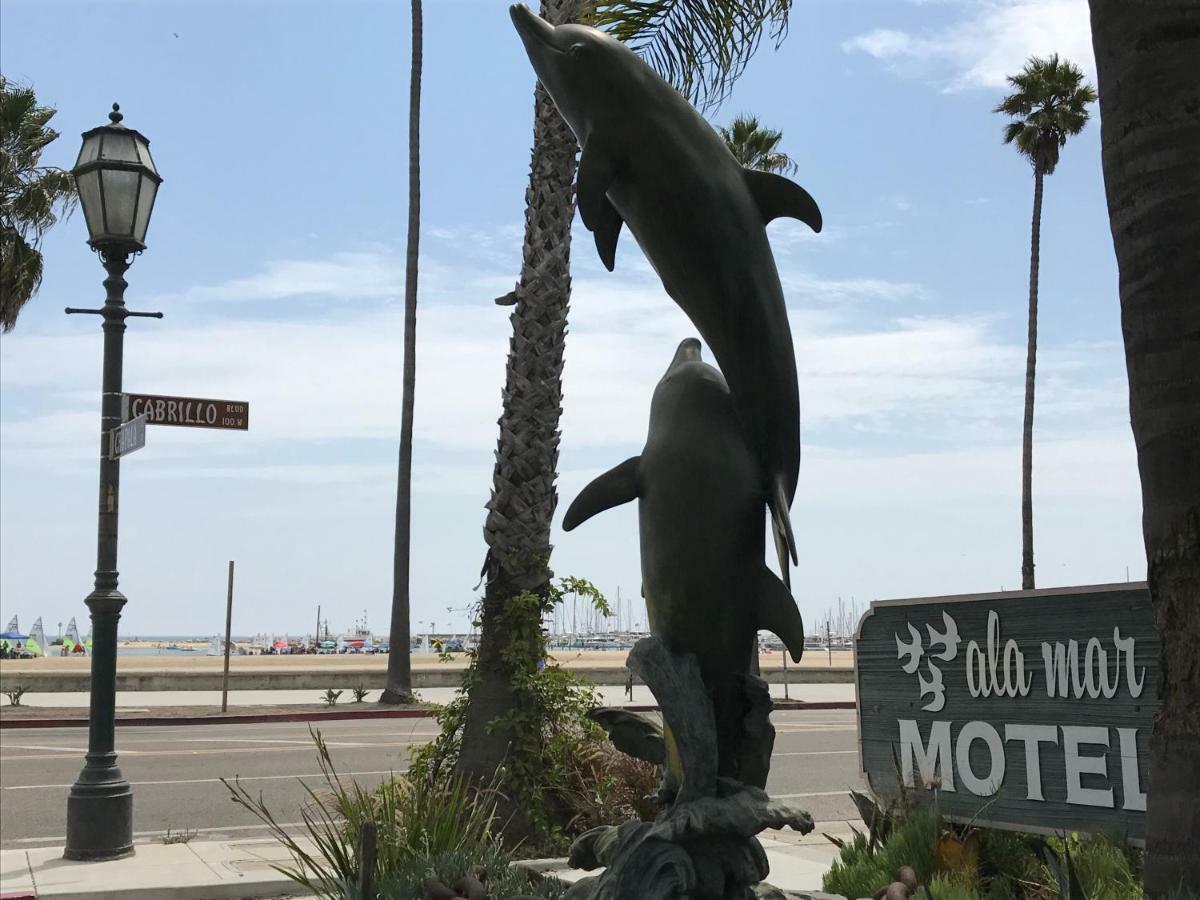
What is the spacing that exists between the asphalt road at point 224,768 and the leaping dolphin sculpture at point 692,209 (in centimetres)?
695

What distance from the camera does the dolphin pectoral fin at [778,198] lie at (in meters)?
4.11

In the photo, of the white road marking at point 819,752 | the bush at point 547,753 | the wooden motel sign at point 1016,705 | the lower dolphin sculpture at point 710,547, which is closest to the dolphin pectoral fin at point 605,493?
the lower dolphin sculpture at point 710,547

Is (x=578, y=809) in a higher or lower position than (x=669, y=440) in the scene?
lower

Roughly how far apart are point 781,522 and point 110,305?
268 inches

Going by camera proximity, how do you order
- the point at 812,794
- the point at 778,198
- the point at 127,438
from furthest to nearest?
the point at 812,794, the point at 127,438, the point at 778,198

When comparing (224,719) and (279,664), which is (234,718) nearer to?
(224,719)

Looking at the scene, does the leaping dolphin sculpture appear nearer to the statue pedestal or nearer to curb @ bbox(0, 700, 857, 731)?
the statue pedestal

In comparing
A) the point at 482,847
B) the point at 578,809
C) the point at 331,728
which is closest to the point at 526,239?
the point at 578,809

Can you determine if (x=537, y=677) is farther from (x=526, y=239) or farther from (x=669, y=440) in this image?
(x=669, y=440)

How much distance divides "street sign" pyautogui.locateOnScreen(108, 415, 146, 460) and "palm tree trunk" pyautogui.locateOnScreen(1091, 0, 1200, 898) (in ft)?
22.3

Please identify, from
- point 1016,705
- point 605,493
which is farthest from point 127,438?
point 1016,705

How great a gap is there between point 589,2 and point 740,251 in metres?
6.43

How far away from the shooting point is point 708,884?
404 centimetres

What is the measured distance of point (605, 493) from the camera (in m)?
4.23
